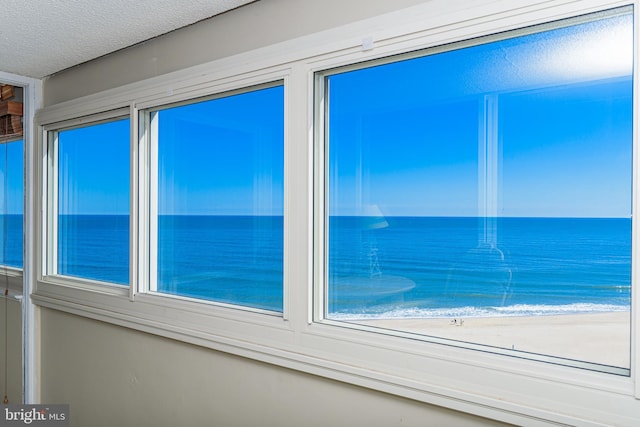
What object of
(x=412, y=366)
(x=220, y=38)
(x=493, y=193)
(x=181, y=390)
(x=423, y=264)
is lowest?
(x=181, y=390)

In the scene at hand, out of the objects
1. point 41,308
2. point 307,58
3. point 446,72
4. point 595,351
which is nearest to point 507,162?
point 446,72

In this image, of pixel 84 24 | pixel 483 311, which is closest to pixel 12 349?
pixel 84 24

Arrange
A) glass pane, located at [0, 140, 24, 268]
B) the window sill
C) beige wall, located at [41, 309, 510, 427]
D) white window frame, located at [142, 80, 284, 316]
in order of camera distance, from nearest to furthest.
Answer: the window sill
beige wall, located at [41, 309, 510, 427]
white window frame, located at [142, 80, 284, 316]
glass pane, located at [0, 140, 24, 268]

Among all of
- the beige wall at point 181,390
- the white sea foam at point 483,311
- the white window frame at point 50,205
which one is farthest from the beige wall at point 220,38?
the beige wall at point 181,390

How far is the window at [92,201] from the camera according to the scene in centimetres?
306

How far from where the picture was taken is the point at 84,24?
8.32 ft

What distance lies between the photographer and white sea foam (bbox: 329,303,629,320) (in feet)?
5.09

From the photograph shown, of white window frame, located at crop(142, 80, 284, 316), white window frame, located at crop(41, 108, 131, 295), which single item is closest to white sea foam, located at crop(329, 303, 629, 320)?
white window frame, located at crop(142, 80, 284, 316)

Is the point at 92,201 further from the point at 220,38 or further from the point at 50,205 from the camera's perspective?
the point at 220,38

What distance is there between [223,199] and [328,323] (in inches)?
32.3

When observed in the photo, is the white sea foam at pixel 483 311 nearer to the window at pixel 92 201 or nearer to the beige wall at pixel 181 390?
the beige wall at pixel 181 390

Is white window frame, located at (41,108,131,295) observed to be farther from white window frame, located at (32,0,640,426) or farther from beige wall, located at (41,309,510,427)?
white window frame, located at (32,0,640,426)

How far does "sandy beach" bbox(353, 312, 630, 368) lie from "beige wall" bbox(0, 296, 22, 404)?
2829 millimetres

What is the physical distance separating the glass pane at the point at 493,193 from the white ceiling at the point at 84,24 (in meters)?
0.83
